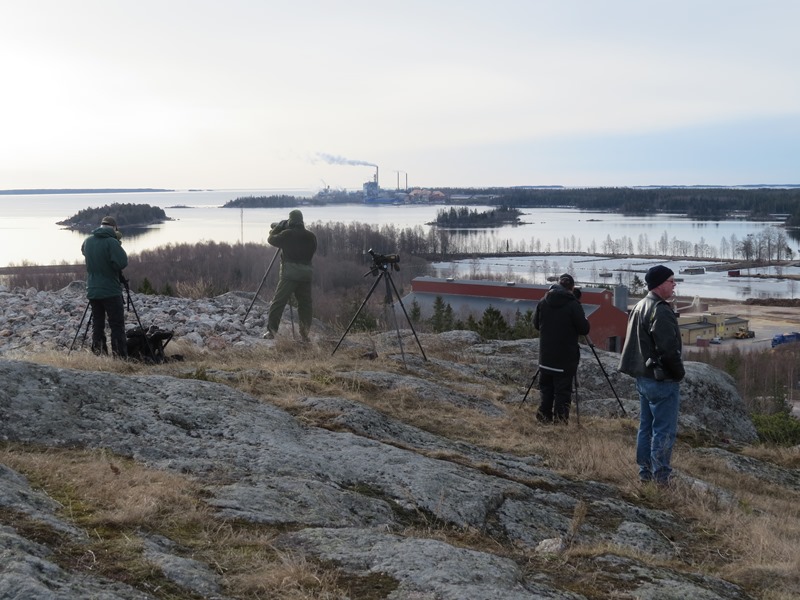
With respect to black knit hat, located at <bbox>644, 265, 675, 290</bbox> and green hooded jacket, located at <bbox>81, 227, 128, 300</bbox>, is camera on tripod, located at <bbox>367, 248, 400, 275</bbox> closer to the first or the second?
green hooded jacket, located at <bbox>81, 227, 128, 300</bbox>

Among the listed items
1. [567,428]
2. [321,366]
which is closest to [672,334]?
[567,428]

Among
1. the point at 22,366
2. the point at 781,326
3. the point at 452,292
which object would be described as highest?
the point at 22,366

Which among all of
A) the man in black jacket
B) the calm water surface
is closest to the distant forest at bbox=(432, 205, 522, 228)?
the calm water surface

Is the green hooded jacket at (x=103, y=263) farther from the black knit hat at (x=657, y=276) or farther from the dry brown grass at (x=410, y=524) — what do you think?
the black knit hat at (x=657, y=276)

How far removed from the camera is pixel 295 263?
39.4ft

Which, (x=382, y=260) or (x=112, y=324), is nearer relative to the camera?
(x=112, y=324)

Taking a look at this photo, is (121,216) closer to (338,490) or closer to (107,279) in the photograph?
(107,279)

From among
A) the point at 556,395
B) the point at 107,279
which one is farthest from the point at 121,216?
the point at 556,395

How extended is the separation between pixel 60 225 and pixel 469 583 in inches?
4297

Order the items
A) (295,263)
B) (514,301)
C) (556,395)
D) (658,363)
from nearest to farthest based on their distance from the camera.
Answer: (658,363) < (556,395) < (295,263) < (514,301)

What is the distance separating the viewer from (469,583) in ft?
12.5

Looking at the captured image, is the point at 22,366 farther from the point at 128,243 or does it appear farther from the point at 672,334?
the point at 128,243

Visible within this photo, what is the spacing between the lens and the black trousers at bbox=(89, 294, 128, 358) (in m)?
9.38

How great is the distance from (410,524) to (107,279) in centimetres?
599
